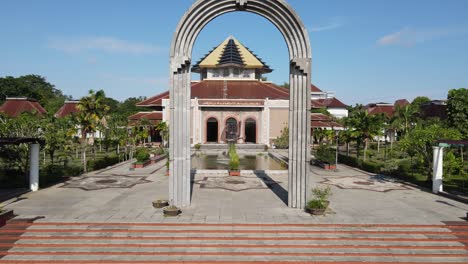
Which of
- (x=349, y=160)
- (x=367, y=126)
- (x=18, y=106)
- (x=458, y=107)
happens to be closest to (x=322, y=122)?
(x=458, y=107)

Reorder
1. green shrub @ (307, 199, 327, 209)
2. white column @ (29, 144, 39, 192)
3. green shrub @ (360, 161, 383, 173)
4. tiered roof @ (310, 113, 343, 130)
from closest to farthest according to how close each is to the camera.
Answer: green shrub @ (307, 199, 327, 209) < white column @ (29, 144, 39, 192) < green shrub @ (360, 161, 383, 173) < tiered roof @ (310, 113, 343, 130)

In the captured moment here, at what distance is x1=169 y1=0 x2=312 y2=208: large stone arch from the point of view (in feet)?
45.4

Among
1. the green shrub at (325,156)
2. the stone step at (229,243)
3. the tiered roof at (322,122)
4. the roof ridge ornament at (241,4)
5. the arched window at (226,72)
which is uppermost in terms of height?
the arched window at (226,72)

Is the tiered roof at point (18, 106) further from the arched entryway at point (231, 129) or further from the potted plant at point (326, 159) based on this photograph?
the potted plant at point (326, 159)

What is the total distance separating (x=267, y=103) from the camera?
48625 millimetres

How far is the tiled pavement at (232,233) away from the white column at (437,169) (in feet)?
9.92

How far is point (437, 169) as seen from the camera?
1838 centimetres

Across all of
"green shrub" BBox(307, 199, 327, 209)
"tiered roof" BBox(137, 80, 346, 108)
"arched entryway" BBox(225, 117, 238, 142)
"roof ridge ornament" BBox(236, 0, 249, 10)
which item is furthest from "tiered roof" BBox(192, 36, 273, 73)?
"green shrub" BBox(307, 199, 327, 209)

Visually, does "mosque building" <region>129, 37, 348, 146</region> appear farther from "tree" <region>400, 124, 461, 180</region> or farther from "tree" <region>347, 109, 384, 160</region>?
"tree" <region>400, 124, 461, 180</region>

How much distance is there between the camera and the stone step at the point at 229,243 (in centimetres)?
999

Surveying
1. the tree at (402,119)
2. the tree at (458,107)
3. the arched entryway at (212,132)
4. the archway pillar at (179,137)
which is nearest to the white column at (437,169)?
the archway pillar at (179,137)

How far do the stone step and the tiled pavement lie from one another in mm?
29

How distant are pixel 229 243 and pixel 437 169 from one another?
13.4 m

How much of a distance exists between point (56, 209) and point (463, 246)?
14.5 meters
